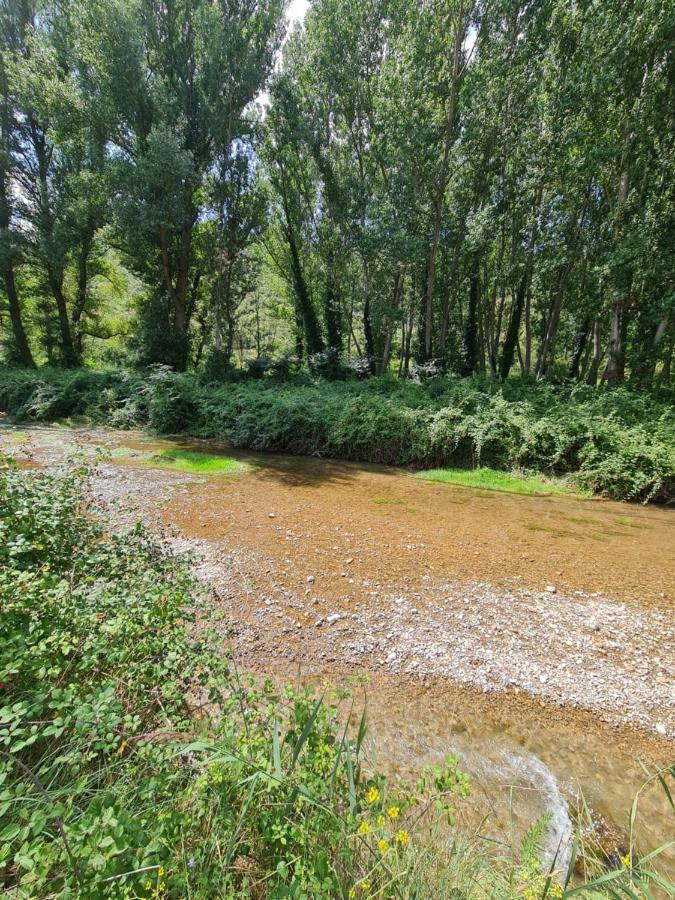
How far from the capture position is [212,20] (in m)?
15.4

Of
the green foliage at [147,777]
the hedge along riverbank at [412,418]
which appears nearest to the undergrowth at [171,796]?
the green foliage at [147,777]

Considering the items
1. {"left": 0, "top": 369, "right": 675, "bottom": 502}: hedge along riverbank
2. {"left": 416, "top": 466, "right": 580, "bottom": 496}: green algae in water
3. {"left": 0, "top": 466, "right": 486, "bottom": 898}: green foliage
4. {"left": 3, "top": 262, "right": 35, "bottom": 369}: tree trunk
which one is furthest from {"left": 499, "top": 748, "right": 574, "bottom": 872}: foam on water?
{"left": 3, "top": 262, "right": 35, "bottom": 369}: tree trunk

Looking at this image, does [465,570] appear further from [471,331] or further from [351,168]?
[351,168]

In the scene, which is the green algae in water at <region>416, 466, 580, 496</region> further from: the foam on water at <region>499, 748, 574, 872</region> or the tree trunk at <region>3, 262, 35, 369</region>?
the tree trunk at <region>3, 262, 35, 369</region>

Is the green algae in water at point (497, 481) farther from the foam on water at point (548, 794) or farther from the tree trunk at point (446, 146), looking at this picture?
A: the tree trunk at point (446, 146)

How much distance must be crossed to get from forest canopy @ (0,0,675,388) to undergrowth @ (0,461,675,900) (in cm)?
1474

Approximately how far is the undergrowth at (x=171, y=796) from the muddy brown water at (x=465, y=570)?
0.44 metres

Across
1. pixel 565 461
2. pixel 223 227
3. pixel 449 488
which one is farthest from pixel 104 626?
pixel 223 227

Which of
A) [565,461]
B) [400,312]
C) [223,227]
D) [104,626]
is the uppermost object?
[223,227]

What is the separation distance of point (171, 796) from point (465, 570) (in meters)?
4.40

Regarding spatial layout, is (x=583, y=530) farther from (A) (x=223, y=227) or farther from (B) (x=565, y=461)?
(A) (x=223, y=227)

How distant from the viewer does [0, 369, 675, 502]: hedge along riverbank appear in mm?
8500

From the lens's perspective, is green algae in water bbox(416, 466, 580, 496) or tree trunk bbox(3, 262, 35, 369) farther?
tree trunk bbox(3, 262, 35, 369)

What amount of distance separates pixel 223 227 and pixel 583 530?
2120 cm
